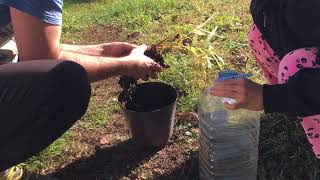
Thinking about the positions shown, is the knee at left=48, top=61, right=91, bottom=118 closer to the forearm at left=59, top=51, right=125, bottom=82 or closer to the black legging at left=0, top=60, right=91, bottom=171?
the black legging at left=0, top=60, right=91, bottom=171

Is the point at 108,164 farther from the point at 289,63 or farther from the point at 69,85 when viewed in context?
the point at 289,63

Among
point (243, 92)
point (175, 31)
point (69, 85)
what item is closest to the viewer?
point (243, 92)

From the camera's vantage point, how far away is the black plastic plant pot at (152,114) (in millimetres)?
2650

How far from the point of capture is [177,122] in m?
3.04

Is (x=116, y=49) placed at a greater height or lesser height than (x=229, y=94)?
lesser

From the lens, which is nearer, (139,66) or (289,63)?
(289,63)

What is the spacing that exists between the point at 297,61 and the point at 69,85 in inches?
40.6

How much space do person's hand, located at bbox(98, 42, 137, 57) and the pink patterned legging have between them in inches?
27.7

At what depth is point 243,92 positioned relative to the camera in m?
1.99

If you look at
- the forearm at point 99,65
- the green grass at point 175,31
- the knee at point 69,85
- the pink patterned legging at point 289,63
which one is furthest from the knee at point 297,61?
the green grass at point 175,31

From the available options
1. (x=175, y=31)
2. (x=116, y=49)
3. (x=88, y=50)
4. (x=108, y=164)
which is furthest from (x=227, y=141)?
(x=175, y=31)

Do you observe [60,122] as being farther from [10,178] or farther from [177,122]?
[177,122]

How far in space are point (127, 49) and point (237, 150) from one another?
86 centimetres

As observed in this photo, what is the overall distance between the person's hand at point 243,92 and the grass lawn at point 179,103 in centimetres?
71
